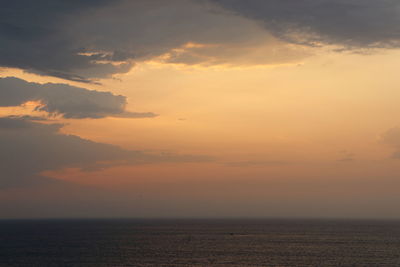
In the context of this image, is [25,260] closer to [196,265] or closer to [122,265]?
[122,265]

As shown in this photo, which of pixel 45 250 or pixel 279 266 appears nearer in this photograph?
pixel 279 266

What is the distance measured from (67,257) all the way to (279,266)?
52530 mm

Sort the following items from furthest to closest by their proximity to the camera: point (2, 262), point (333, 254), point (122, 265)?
point (333, 254) < point (2, 262) < point (122, 265)

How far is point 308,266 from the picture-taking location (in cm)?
10256

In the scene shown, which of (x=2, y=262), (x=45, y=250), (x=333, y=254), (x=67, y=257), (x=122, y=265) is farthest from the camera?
(x=45, y=250)

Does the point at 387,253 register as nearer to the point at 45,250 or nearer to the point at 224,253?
the point at 224,253

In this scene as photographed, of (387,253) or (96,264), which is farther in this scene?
(387,253)

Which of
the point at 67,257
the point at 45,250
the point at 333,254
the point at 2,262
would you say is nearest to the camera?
the point at 2,262

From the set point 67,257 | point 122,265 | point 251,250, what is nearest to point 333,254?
point 251,250

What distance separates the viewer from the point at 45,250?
134875 mm

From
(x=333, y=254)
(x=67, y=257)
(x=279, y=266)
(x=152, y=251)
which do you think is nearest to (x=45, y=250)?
(x=67, y=257)

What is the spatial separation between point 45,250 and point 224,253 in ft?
171

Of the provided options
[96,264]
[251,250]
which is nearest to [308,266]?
[251,250]

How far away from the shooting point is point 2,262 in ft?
356
